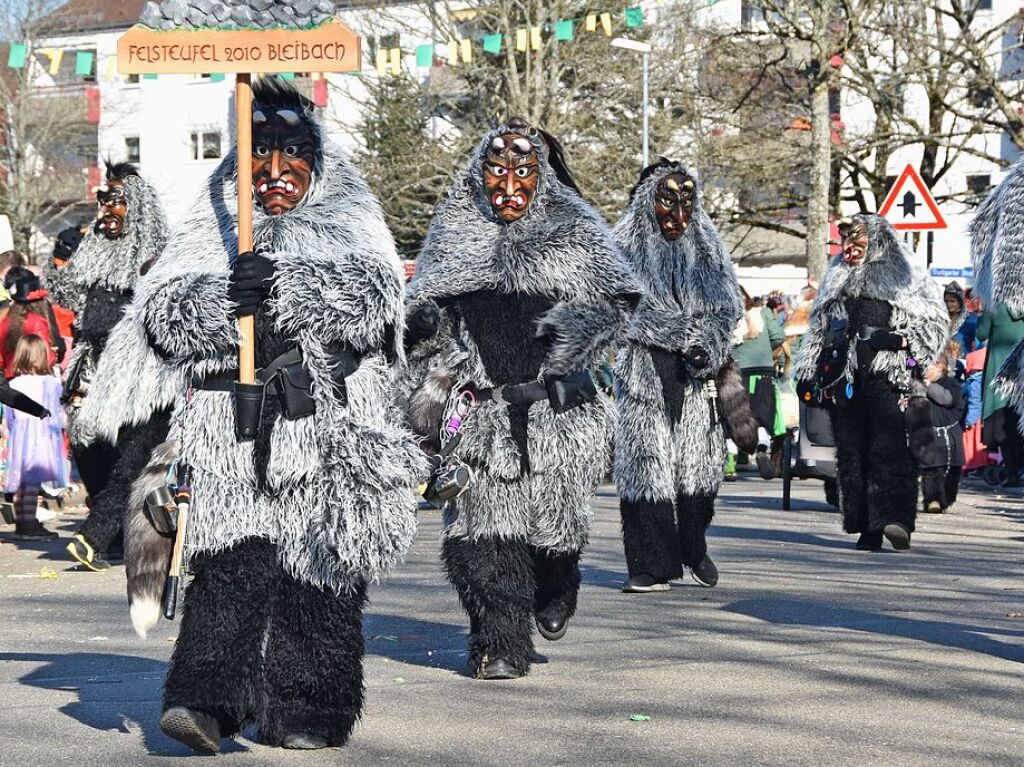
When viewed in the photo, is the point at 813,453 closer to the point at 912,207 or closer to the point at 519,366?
the point at 912,207

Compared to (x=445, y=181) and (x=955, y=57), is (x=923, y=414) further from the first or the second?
(x=445, y=181)

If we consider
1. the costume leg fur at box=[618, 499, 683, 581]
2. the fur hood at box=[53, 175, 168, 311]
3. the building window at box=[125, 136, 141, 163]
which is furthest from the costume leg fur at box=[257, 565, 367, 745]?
the building window at box=[125, 136, 141, 163]

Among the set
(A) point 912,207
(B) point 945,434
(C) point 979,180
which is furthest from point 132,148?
(B) point 945,434

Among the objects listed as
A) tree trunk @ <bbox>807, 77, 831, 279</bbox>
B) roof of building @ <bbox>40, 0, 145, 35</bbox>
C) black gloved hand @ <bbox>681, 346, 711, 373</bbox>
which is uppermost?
roof of building @ <bbox>40, 0, 145, 35</bbox>

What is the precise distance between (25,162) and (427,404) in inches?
1878

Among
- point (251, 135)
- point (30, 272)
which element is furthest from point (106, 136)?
point (251, 135)

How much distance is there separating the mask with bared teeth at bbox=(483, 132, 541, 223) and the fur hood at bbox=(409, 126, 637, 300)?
38 mm

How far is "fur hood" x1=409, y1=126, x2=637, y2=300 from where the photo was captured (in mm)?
8125

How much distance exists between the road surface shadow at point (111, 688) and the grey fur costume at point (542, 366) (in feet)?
4.54

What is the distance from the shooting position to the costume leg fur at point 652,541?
35.0ft

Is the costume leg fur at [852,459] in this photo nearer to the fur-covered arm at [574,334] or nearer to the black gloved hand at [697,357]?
the black gloved hand at [697,357]

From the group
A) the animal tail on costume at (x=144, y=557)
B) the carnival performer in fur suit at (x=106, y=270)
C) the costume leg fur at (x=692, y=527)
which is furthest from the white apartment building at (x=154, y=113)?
the animal tail on costume at (x=144, y=557)

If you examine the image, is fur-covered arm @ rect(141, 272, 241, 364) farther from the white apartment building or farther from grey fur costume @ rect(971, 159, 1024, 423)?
the white apartment building

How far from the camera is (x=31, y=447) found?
1416 centimetres
